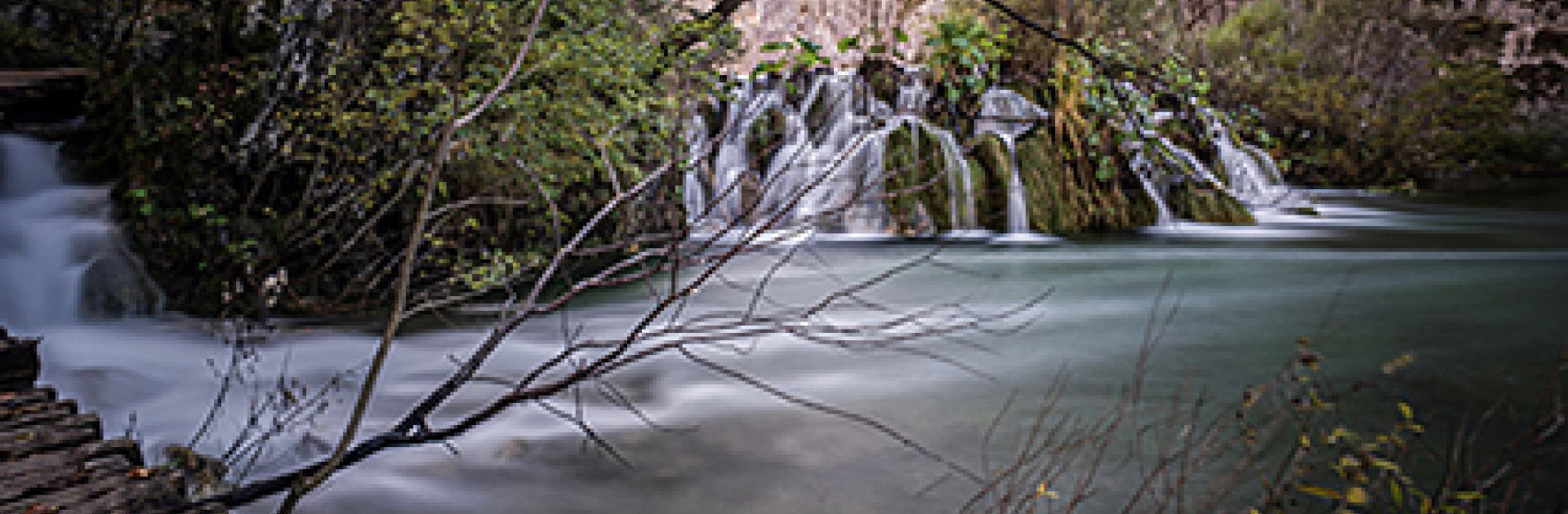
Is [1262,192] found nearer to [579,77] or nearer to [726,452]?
[579,77]

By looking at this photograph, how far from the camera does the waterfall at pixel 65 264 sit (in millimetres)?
5758

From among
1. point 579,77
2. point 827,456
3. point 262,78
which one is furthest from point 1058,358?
point 262,78

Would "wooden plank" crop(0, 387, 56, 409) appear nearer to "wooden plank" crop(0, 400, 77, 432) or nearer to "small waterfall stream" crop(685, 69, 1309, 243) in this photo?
"wooden plank" crop(0, 400, 77, 432)

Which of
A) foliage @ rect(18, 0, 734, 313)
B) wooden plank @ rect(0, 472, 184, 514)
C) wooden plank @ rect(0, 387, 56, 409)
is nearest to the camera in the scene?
wooden plank @ rect(0, 472, 184, 514)

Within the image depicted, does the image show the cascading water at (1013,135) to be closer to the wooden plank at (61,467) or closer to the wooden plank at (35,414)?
the wooden plank at (35,414)

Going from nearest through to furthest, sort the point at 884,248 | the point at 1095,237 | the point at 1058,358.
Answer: the point at 1058,358, the point at 884,248, the point at 1095,237

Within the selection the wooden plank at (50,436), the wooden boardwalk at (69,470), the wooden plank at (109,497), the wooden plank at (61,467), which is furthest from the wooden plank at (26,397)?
the wooden plank at (109,497)

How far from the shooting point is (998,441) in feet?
13.5

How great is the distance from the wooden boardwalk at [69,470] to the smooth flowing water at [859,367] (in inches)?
27.1

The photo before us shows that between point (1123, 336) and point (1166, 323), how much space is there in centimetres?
47

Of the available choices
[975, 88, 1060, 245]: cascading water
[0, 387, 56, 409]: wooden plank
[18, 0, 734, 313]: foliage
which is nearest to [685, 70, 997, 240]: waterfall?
[975, 88, 1060, 245]: cascading water

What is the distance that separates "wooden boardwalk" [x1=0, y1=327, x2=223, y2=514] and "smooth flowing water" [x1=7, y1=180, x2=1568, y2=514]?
0.69 m

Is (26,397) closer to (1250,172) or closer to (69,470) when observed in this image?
(69,470)

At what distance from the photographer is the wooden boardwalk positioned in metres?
2.13
